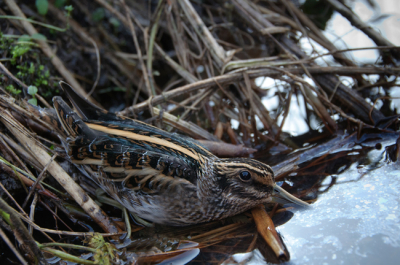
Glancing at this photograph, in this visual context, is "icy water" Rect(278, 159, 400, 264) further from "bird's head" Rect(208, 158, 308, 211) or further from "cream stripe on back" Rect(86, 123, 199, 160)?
"cream stripe on back" Rect(86, 123, 199, 160)

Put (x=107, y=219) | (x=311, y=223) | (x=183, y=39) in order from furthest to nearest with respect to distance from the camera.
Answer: (x=183, y=39), (x=107, y=219), (x=311, y=223)

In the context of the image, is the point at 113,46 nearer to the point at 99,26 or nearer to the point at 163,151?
the point at 99,26

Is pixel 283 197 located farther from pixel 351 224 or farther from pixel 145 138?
pixel 145 138

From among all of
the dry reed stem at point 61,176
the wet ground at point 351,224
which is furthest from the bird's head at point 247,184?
the dry reed stem at point 61,176

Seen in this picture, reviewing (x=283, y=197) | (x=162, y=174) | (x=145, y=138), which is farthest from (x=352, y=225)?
(x=145, y=138)

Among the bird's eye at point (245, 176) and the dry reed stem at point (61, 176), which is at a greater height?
the dry reed stem at point (61, 176)

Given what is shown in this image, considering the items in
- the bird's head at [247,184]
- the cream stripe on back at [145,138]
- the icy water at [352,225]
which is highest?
the cream stripe on back at [145,138]

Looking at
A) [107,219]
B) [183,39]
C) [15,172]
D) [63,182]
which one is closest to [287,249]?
[107,219]

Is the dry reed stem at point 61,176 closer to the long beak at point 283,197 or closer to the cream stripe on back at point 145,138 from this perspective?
the cream stripe on back at point 145,138
